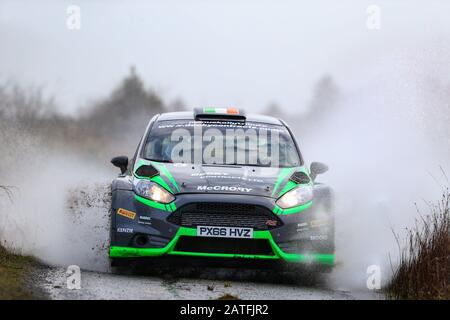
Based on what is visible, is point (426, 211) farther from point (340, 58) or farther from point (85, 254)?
point (340, 58)

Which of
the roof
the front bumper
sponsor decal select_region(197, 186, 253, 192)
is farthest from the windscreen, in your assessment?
the front bumper

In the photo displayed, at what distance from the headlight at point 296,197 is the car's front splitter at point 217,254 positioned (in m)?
0.37

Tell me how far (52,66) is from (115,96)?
2.74m

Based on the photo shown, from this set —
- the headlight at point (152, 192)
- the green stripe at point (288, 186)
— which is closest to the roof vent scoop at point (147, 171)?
the headlight at point (152, 192)

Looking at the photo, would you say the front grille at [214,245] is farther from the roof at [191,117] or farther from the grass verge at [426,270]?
the roof at [191,117]

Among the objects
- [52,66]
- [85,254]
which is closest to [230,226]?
[85,254]

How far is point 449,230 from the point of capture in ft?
32.5

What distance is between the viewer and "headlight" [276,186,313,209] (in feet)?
34.3

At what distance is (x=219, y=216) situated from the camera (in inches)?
404

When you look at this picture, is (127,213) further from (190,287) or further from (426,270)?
(426,270)

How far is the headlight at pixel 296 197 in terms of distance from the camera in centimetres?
1047

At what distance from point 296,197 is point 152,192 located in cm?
138

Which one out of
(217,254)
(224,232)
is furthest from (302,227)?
(217,254)
